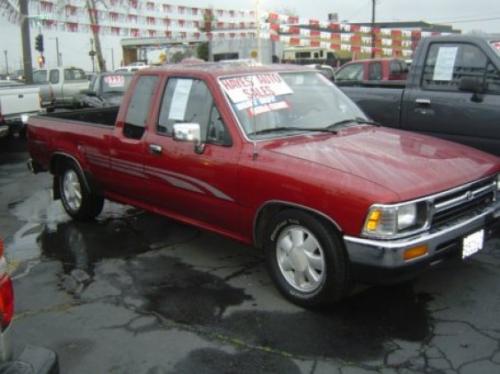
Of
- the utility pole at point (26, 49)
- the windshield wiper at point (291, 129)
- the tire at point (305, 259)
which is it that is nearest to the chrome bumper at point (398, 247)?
the tire at point (305, 259)

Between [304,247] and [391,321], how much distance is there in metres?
0.76

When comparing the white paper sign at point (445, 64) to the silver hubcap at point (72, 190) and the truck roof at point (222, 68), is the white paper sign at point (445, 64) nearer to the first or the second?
the truck roof at point (222, 68)

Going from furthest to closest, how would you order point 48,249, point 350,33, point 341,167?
point 350,33 → point 48,249 → point 341,167

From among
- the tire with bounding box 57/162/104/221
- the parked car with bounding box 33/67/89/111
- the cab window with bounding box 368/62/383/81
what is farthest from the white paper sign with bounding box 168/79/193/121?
the parked car with bounding box 33/67/89/111

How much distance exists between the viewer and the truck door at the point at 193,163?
14.8ft

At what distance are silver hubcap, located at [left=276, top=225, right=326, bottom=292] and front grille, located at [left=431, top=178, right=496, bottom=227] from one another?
80 centimetres

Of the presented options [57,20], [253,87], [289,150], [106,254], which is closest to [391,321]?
[289,150]

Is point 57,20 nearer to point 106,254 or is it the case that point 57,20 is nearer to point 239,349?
point 106,254

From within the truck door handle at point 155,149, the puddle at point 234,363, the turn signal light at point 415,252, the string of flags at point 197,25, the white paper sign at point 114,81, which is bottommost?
the puddle at point 234,363

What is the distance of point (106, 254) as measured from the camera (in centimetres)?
549

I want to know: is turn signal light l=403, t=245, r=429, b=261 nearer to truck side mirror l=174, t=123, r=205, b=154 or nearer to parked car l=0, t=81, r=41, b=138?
truck side mirror l=174, t=123, r=205, b=154

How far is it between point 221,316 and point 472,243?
1.81 m

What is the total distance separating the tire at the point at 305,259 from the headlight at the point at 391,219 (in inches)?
11.6

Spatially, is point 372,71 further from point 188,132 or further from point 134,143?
point 188,132
